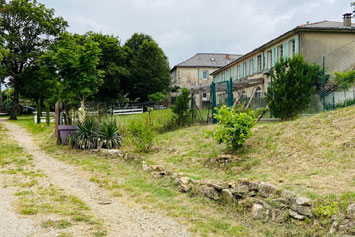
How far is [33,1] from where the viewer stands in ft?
103

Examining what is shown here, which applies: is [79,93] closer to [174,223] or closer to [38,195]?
[38,195]

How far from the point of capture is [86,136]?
11.7 meters

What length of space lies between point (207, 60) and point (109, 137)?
38.7 meters

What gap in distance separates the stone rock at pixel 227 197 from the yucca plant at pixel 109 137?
664cm

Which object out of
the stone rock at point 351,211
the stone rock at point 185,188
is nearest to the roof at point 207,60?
the stone rock at point 185,188

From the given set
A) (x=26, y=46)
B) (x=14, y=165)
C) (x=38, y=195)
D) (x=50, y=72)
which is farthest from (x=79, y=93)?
(x=26, y=46)

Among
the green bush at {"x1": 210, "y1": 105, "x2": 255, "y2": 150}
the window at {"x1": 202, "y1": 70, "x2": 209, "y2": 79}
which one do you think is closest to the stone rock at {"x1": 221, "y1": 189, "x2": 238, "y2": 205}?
the green bush at {"x1": 210, "y1": 105, "x2": 255, "y2": 150}

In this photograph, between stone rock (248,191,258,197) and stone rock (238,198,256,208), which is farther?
stone rock (248,191,258,197)

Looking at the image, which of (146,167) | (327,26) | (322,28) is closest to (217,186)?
(146,167)

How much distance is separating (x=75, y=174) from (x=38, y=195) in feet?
6.55

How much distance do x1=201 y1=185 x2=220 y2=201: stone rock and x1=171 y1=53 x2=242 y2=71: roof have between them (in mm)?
42041

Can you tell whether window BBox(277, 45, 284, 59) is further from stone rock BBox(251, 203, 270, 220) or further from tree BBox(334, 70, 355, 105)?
stone rock BBox(251, 203, 270, 220)

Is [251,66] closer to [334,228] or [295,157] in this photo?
[295,157]

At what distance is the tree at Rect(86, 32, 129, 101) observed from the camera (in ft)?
116
